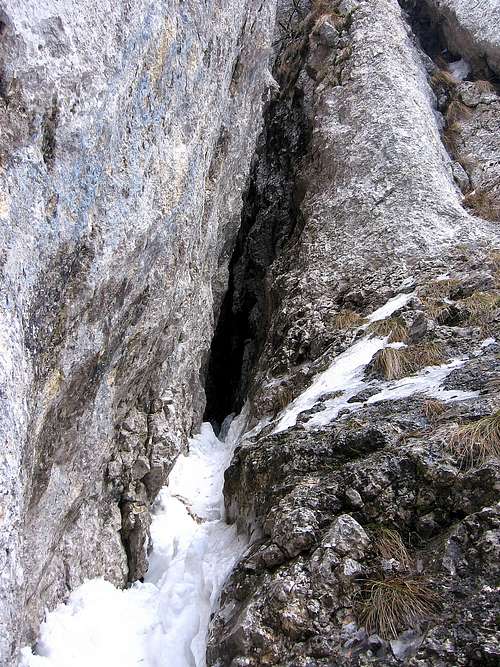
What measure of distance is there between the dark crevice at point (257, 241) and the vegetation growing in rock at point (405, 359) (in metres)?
5.79

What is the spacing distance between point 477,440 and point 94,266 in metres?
3.67

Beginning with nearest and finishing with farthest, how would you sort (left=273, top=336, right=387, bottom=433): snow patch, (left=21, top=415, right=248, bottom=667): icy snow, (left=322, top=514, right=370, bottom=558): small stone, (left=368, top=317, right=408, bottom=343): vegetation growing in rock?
(left=322, top=514, right=370, bottom=558): small stone → (left=21, top=415, right=248, bottom=667): icy snow → (left=273, top=336, right=387, bottom=433): snow patch → (left=368, top=317, right=408, bottom=343): vegetation growing in rock

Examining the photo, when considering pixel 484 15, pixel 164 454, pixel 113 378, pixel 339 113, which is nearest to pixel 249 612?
pixel 113 378

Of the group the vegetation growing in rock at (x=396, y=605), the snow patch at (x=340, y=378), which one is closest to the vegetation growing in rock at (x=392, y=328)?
the snow patch at (x=340, y=378)

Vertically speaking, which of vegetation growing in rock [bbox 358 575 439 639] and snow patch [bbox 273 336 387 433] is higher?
snow patch [bbox 273 336 387 433]

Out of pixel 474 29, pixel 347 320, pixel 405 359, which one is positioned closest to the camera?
pixel 405 359

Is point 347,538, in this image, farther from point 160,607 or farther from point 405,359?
point 405,359

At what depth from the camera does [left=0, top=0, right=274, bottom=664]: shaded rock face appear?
392 centimetres

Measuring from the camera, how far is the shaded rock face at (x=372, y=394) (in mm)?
3932

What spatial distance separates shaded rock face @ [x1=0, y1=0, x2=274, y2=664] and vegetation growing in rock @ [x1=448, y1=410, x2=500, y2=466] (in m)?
3.46

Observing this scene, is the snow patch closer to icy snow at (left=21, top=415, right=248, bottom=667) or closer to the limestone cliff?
the limestone cliff

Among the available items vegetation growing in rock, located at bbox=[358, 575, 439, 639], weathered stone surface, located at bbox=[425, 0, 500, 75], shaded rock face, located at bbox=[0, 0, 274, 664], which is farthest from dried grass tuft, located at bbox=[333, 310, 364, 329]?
weathered stone surface, located at bbox=[425, 0, 500, 75]

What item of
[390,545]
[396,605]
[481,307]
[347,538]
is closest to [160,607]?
[347,538]

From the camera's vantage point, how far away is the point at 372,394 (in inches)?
259
